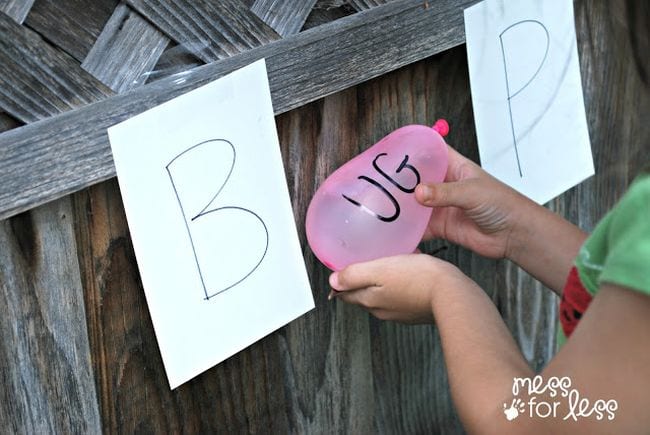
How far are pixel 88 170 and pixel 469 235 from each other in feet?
1.68

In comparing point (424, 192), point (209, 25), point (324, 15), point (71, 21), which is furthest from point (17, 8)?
point (424, 192)

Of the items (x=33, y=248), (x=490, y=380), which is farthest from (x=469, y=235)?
(x=33, y=248)

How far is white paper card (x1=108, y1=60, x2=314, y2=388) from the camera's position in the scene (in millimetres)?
772

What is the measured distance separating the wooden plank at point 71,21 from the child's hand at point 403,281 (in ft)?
1.14

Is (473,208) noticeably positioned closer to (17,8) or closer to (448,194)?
(448,194)

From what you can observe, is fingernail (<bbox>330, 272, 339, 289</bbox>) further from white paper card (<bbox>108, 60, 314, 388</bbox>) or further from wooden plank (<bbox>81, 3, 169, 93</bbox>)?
wooden plank (<bbox>81, 3, 169, 93</bbox>)

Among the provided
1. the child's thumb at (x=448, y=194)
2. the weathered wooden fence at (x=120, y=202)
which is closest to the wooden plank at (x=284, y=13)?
the weathered wooden fence at (x=120, y=202)

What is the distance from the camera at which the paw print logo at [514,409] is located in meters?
0.69

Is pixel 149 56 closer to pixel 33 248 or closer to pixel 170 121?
pixel 170 121

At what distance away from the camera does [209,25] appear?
0.77 meters

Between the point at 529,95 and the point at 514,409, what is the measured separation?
1.86ft

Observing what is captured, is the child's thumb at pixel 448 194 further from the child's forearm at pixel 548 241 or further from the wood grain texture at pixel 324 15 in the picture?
the wood grain texture at pixel 324 15

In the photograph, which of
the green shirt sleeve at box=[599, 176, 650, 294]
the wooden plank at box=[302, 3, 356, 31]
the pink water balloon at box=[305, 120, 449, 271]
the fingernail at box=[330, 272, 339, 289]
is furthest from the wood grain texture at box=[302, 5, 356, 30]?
the green shirt sleeve at box=[599, 176, 650, 294]

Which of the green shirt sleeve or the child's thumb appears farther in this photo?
the child's thumb
